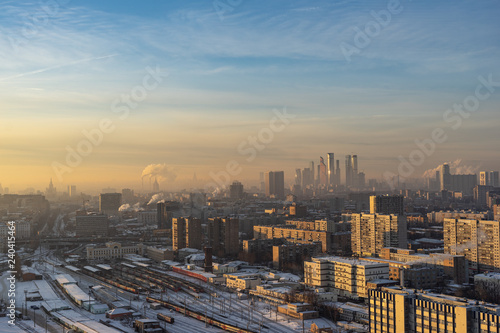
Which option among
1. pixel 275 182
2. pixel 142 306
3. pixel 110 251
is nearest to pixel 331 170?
pixel 275 182

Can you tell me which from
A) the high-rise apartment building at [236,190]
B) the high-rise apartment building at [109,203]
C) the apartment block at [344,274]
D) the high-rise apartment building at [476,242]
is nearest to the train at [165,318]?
the apartment block at [344,274]

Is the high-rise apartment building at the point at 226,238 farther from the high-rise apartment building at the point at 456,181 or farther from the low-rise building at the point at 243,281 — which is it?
the high-rise apartment building at the point at 456,181

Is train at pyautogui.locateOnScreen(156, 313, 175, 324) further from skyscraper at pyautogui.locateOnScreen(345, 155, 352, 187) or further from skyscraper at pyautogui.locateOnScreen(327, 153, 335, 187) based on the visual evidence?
skyscraper at pyautogui.locateOnScreen(327, 153, 335, 187)

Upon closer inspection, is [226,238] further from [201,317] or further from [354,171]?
[354,171]

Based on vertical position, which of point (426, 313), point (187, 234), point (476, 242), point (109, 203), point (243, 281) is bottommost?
point (243, 281)

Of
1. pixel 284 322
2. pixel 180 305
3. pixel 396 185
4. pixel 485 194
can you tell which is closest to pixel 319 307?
pixel 284 322

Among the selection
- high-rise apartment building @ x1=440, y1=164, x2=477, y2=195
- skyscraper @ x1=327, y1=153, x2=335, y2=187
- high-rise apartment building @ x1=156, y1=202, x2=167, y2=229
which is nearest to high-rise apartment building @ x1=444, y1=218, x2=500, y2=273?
high-rise apartment building @ x1=156, y1=202, x2=167, y2=229
